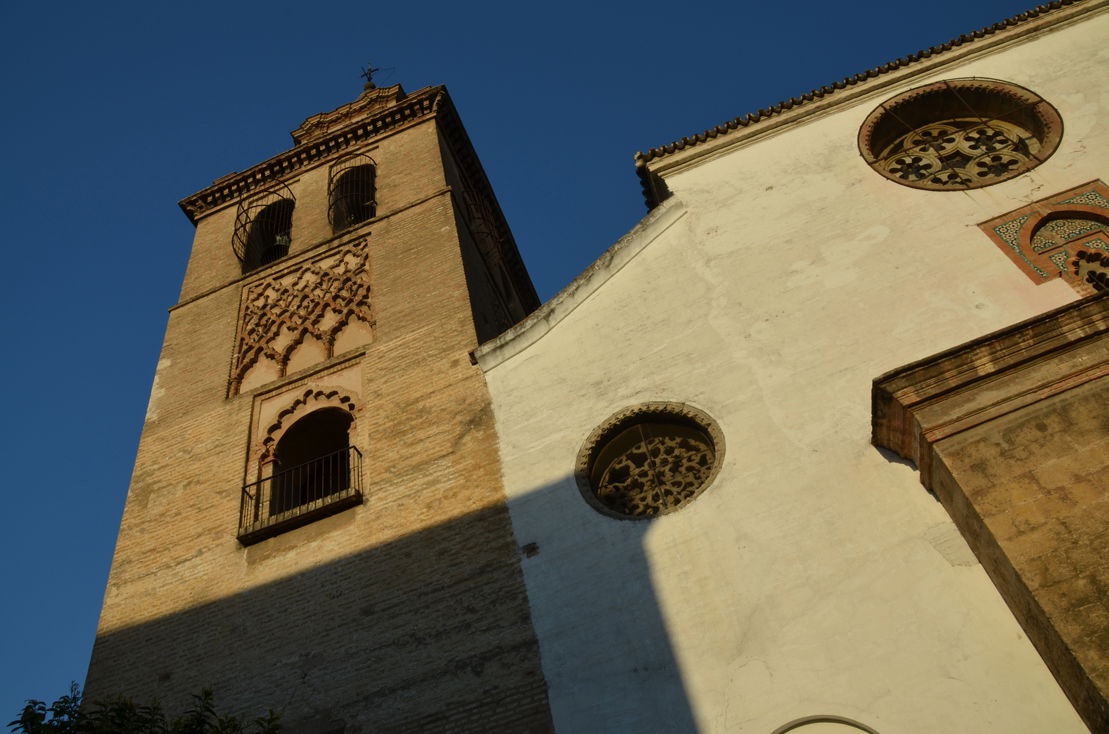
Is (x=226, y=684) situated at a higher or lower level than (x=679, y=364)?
lower

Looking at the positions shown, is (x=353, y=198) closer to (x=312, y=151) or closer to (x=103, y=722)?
(x=312, y=151)

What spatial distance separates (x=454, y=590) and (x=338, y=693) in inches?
40.3

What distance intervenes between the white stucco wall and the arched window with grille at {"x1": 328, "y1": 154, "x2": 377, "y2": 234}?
173 inches

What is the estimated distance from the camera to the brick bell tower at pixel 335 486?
672 cm

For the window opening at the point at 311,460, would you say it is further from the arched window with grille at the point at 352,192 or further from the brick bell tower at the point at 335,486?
the arched window with grille at the point at 352,192

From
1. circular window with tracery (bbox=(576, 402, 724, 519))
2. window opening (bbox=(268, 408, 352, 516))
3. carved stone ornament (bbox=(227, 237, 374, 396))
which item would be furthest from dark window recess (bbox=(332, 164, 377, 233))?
circular window with tracery (bbox=(576, 402, 724, 519))

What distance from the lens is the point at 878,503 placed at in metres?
6.14

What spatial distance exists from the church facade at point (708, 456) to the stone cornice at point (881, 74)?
32 millimetres

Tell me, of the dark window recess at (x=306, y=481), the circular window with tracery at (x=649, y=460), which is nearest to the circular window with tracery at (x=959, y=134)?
the circular window with tracery at (x=649, y=460)

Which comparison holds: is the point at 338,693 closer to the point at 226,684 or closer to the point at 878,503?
→ the point at 226,684

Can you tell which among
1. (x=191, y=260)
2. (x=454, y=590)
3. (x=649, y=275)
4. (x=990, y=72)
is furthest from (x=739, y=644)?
(x=191, y=260)

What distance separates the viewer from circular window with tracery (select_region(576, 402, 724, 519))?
697 cm

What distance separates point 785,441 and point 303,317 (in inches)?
219

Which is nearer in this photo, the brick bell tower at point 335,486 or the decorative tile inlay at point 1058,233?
the brick bell tower at point 335,486
